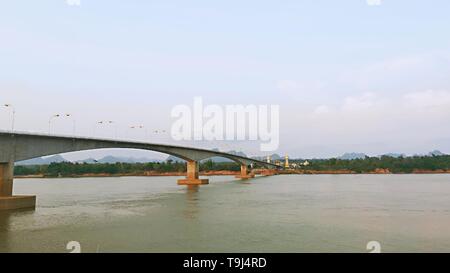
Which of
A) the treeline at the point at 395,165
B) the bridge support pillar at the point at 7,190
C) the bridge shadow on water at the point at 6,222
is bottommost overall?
the bridge shadow on water at the point at 6,222

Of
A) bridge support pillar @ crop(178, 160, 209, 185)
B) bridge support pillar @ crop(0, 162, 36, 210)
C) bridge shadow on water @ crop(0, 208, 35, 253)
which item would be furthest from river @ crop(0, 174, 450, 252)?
bridge support pillar @ crop(178, 160, 209, 185)

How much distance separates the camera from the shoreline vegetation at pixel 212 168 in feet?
495

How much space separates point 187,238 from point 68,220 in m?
12.1

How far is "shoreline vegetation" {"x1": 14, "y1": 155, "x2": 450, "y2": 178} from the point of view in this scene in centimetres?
15077

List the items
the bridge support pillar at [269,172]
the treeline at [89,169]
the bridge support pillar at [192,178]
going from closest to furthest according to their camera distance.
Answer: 1. the bridge support pillar at [192,178]
2. the treeline at [89,169]
3. the bridge support pillar at [269,172]

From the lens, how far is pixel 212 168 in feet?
604

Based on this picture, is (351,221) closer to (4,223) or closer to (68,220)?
(68,220)

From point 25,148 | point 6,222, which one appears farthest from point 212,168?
point 6,222

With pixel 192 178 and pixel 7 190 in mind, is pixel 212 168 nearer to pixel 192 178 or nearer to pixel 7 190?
pixel 192 178

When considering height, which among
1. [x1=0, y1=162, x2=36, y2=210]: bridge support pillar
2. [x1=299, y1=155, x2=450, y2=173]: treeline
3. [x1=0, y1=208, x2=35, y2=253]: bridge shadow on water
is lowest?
[x1=0, y1=208, x2=35, y2=253]: bridge shadow on water

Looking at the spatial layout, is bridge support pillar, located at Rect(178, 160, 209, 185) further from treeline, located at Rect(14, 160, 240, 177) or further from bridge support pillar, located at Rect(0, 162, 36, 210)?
treeline, located at Rect(14, 160, 240, 177)

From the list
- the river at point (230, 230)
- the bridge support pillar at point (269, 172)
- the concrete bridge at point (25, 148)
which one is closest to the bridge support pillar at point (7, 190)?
the concrete bridge at point (25, 148)

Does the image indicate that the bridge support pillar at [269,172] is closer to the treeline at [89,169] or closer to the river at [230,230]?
the treeline at [89,169]
